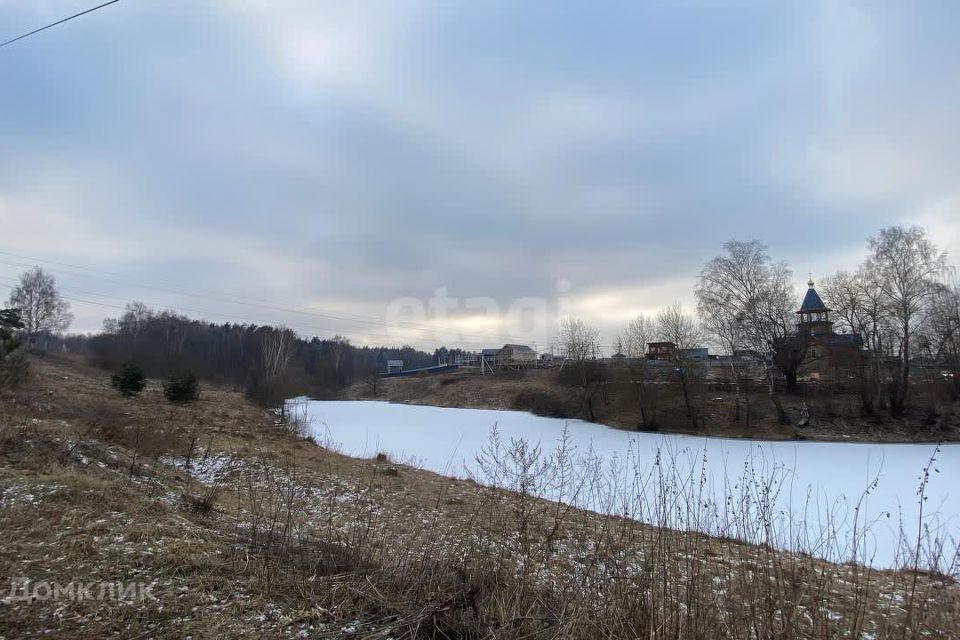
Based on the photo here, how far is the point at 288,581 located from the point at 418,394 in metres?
49.5

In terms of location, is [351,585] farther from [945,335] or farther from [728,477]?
[945,335]

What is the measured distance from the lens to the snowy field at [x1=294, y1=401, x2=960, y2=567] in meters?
4.25

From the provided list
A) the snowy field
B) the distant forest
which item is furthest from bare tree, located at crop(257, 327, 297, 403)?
the snowy field

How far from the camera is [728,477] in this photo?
37.5ft

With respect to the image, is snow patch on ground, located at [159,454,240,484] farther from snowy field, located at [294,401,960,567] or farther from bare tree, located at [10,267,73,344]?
bare tree, located at [10,267,73,344]

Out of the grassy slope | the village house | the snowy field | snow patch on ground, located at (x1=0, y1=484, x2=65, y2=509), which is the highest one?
the village house

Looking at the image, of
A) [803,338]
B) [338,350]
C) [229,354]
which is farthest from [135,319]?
[803,338]

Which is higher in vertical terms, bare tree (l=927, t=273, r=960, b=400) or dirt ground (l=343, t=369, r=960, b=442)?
bare tree (l=927, t=273, r=960, b=400)

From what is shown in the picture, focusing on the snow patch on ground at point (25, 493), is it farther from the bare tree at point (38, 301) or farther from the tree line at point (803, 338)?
the bare tree at point (38, 301)

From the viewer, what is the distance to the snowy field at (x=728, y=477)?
4254mm

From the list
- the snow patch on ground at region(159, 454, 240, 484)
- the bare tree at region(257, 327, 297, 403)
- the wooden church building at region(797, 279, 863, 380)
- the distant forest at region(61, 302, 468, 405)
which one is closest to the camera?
the snow patch on ground at region(159, 454, 240, 484)

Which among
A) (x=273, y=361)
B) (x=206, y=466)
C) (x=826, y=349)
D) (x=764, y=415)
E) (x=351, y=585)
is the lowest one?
(x=764, y=415)

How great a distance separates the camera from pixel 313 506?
289 inches

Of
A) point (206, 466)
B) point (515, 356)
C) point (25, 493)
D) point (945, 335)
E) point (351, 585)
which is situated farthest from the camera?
point (515, 356)
